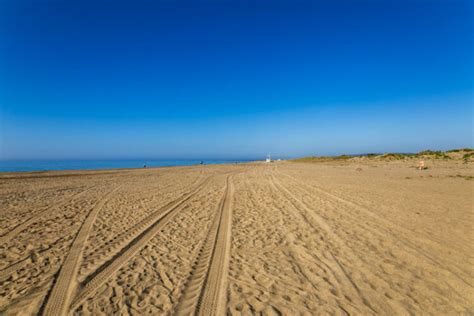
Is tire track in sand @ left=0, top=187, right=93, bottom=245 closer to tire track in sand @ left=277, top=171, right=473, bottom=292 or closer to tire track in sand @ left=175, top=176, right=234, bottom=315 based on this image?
tire track in sand @ left=175, top=176, right=234, bottom=315

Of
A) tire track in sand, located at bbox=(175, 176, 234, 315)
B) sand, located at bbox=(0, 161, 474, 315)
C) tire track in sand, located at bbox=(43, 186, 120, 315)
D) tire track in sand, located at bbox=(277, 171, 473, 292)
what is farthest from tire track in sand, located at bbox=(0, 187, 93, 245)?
tire track in sand, located at bbox=(277, 171, 473, 292)

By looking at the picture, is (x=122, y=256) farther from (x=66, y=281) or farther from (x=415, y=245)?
(x=415, y=245)

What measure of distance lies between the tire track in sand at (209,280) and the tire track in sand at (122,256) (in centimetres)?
183

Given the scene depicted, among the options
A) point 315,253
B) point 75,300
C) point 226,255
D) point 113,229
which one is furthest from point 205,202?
point 75,300

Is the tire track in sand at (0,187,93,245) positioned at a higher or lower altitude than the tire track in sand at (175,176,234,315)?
higher

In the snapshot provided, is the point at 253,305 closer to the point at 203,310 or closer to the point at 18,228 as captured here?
the point at 203,310

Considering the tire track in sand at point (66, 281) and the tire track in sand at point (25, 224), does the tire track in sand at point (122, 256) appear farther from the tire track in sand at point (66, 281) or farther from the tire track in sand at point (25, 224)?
the tire track in sand at point (25, 224)

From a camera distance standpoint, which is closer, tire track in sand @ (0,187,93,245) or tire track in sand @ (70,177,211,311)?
tire track in sand @ (70,177,211,311)

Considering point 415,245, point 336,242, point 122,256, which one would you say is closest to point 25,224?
point 122,256


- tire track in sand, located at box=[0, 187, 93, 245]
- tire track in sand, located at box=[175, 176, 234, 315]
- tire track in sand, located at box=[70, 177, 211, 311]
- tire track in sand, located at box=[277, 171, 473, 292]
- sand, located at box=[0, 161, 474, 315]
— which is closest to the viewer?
tire track in sand, located at box=[175, 176, 234, 315]

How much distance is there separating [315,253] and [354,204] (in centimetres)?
622

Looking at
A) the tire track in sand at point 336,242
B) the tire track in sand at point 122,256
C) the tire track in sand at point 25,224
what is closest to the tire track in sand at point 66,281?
the tire track in sand at point 122,256

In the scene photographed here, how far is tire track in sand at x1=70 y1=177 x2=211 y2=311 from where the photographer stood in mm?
4371

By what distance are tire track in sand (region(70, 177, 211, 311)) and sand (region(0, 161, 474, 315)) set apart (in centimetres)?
3
